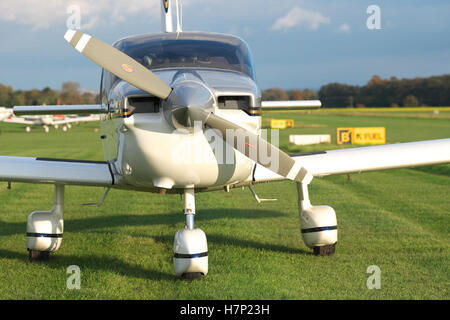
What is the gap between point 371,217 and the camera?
9062 millimetres

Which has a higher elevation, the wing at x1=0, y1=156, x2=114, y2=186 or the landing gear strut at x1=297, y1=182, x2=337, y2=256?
the wing at x1=0, y1=156, x2=114, y2=186

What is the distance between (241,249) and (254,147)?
2213mm

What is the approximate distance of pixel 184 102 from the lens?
14.5 ft

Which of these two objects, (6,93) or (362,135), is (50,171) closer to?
(362,135)

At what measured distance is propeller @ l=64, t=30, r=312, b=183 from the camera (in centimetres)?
447

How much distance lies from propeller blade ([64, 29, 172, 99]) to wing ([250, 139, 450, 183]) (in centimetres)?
282

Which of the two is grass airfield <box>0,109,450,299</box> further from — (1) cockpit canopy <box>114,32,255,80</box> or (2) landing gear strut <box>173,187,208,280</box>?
(1) cockpit canopy <box>114,32,255,80</box>

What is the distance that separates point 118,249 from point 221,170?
260 cm

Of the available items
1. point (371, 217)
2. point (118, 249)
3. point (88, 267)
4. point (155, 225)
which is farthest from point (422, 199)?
point (88, 267)

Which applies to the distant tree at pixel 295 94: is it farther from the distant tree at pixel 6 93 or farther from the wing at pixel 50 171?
the wing at pixel 50 171

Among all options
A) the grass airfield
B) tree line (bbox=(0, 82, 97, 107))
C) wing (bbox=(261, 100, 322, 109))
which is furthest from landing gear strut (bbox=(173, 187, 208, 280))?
tree line (bbox=(0, 82, 97, 107))

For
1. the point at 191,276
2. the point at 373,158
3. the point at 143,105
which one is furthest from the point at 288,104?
the point at 143,105
